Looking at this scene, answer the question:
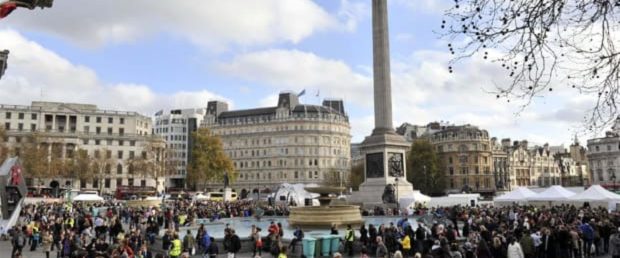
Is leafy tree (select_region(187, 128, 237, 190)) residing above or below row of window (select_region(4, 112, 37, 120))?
below

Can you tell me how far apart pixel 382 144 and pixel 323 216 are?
18.2 m

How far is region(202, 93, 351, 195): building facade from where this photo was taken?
4525 inches

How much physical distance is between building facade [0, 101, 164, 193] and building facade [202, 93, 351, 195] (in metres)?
23.0

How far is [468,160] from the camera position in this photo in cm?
10406

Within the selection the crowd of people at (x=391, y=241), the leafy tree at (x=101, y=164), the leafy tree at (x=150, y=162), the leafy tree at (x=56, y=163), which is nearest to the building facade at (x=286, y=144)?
the leafy tree at (x=150, y=162)

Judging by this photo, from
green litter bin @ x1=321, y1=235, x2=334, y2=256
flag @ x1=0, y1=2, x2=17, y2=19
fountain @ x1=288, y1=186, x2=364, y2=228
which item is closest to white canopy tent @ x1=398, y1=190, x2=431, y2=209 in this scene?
fountain @ x1=288, y1=186, x2=364, y2=228

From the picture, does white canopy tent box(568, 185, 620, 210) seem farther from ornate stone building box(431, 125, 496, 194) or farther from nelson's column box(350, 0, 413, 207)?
ornate stone building box(431, 125, 496, 194)

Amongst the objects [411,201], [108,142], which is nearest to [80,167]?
[108,142]

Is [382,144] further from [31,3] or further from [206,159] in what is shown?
[206,159]

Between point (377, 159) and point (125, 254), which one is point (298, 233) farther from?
point (377, 159)

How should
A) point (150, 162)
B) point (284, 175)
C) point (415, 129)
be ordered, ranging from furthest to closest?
point (415, 129), point (284, 175), point (150, 162)

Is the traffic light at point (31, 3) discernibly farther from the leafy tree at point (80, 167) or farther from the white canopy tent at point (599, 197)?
the leafy tree at point (80, 167)

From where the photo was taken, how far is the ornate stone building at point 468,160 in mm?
104062

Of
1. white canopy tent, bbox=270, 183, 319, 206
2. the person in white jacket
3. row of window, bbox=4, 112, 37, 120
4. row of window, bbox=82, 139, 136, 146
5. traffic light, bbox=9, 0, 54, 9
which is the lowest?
the person in white jacket
